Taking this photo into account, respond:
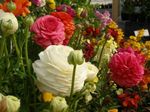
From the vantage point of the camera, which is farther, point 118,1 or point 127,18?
point 127,18

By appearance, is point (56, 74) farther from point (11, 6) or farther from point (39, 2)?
point (39, 2)

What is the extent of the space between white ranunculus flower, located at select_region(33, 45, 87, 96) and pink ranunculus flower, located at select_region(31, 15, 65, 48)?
72 mm

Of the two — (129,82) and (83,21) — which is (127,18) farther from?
(129,82)

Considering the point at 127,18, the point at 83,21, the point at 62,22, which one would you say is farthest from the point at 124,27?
the point at 62,22

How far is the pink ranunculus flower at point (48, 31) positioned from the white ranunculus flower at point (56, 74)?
0.07m

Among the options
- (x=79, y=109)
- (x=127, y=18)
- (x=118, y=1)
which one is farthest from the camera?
(x=127, y=18)

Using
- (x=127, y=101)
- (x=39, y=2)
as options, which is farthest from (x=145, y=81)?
(x=39, y=2)

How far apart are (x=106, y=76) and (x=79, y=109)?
11 centimetres

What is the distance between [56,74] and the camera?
0.43 meters

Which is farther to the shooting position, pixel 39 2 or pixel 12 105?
pixel 39 2

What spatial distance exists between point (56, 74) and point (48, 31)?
0.11m

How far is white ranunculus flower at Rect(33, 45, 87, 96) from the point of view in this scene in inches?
17.0

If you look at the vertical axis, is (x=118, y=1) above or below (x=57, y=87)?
above

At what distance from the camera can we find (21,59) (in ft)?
1.58
